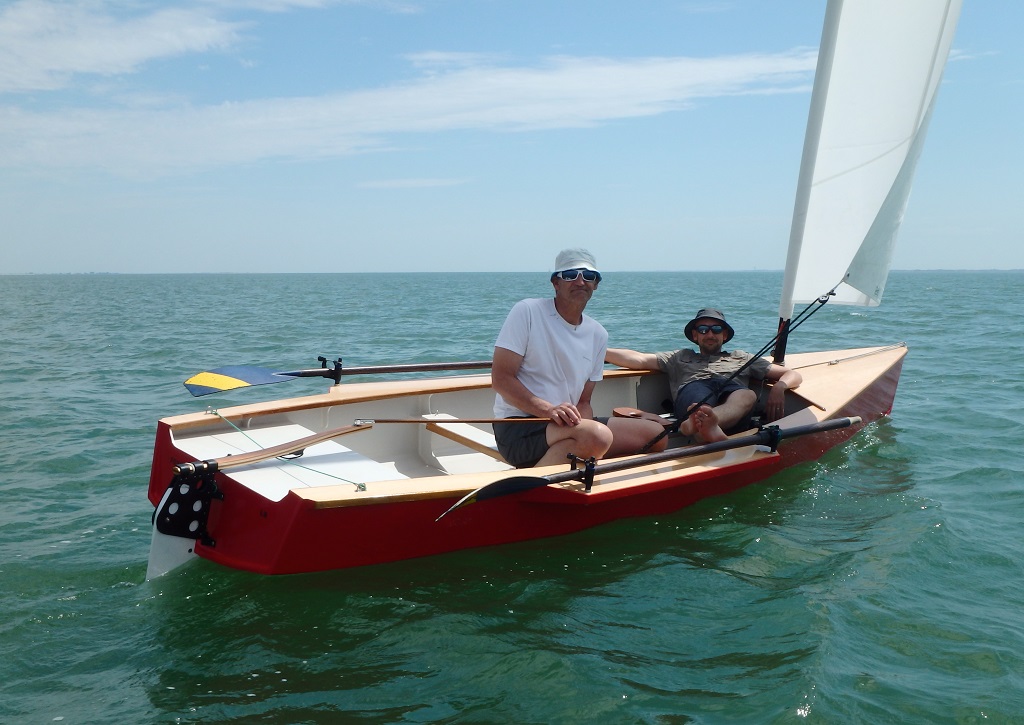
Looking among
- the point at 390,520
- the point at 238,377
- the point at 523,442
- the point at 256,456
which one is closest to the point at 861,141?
the point at 523,442

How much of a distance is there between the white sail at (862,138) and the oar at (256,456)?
4.06m

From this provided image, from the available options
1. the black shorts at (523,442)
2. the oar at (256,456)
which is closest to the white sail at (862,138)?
the black shorts at (523,442)

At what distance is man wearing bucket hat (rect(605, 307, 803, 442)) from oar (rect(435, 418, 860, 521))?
0.50m

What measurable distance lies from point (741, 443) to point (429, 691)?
9.13ft

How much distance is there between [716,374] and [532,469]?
223cm

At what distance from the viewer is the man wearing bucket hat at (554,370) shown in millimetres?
4824

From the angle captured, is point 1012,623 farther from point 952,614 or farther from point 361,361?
point 361,361

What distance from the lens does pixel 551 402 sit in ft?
16.4

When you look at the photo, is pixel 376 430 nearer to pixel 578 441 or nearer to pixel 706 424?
pixel 578 441

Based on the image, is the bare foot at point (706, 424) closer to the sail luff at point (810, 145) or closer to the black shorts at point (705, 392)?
the black shorts at point (705, 392)

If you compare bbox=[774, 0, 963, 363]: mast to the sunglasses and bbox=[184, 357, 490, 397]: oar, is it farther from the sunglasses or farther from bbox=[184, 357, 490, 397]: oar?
bbox=[184, 357, 490, 397]: oar

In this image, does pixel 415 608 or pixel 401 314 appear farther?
pixel 401 314

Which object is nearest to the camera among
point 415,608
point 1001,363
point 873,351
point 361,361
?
point 415,608

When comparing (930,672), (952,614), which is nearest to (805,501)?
(952,614)
